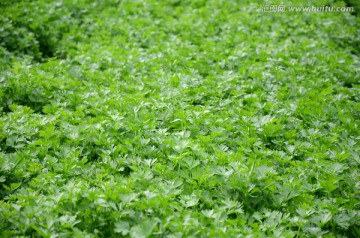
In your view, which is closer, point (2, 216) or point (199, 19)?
point (2, 216)

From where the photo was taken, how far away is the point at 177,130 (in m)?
3.39

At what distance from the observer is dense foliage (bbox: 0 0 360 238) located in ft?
7.68

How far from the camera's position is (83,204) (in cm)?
233

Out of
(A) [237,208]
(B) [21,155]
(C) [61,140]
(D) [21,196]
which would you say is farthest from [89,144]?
(A) [237,208]

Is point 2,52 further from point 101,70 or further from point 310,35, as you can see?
point 310,35

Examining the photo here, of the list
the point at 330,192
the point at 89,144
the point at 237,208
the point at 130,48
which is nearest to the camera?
the point at 237,208

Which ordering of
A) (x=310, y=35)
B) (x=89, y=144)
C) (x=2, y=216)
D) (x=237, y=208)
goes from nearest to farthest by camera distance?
1. (x=2, y=216)
2. (x=237, y=208)
3. (x=89, y=144)
4. (x=310, y=35)

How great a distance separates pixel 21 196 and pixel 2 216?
168mm

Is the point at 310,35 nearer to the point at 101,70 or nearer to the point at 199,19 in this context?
the point at 199,19

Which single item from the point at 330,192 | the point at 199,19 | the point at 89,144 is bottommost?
the point at 330,192

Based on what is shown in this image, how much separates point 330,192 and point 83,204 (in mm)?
1840

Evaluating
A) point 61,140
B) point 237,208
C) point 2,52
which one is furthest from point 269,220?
point 2,52

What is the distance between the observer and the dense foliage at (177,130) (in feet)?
7.68

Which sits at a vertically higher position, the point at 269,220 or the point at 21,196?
the point at 21,196
